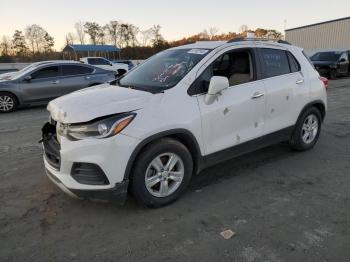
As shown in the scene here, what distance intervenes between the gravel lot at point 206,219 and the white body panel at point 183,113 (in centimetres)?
50

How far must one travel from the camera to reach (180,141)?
3.98 m

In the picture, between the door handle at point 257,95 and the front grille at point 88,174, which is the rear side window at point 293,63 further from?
the front grille at point 88,174

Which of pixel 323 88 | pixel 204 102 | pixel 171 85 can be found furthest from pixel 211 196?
pixel 323 88

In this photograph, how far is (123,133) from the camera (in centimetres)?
342

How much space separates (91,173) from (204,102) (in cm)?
149

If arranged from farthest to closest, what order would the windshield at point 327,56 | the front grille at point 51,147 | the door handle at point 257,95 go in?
1. the windshield at point 327,56
2. the door handle at point 257,95
3. the front grille at point 51,147

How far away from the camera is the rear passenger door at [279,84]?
480cm

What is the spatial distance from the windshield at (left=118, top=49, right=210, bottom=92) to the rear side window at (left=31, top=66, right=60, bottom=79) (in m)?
6.75

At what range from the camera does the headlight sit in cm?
340

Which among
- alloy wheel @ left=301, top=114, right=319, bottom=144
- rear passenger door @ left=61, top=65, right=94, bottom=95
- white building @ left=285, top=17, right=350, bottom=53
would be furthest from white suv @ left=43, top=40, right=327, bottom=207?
white building @ left=285, top=17, right=350, bottom=53

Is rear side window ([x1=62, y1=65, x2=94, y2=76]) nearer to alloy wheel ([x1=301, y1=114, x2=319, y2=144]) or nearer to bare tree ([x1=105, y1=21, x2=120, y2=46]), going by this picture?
alloy wheel ([x1=301, y1=114, x2=319, y2=144])

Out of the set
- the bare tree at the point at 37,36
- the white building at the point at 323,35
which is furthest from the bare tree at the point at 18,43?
the white building at the point at 323,35

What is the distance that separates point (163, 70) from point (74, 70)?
7684mm

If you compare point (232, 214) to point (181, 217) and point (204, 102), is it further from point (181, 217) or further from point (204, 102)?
point (204, 102)
